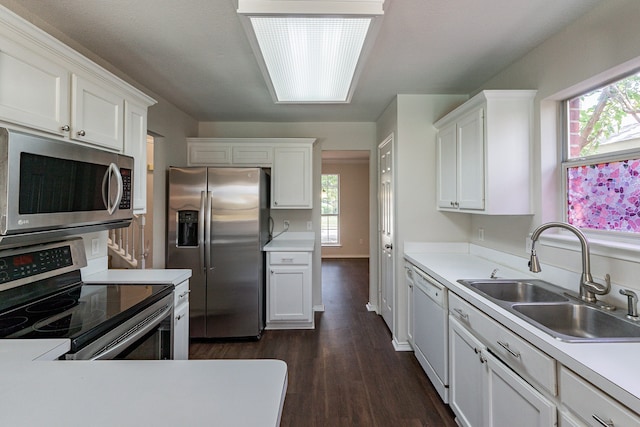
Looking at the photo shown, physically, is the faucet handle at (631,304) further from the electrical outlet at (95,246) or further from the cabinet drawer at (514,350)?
the electrical outlet at (95,246)

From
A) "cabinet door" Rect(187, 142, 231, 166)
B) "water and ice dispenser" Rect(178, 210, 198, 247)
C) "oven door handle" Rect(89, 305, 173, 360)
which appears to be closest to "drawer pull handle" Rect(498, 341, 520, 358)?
"oven door handle" Rect(89, 305, 173, 360)

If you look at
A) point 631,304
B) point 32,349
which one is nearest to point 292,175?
point 32,349

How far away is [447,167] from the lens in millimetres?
2691

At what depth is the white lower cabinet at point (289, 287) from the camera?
10.9 feet

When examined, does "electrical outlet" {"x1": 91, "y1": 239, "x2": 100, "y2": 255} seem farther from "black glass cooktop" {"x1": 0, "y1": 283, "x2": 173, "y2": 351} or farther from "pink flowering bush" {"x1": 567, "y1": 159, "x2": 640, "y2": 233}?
"pink flowering bush" {"x1": 567, "y1": 159, "x2": 640, "y2": 233}

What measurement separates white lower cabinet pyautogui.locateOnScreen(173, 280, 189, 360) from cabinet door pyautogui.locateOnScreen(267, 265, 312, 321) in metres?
1.31

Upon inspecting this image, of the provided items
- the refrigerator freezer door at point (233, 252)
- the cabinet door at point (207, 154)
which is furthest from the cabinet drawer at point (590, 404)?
the cabinet door at point (207, 154)

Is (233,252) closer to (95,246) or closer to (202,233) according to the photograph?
(202,233)

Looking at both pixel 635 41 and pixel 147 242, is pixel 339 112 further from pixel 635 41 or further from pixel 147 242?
pixel 147 242

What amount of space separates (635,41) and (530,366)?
161cm

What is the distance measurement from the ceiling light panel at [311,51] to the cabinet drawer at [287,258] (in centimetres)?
168

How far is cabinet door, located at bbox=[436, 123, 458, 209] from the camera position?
8.40ft

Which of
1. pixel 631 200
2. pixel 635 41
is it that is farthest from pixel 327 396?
pixel 635 41

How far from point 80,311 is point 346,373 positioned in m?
1.96
